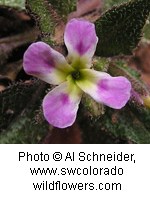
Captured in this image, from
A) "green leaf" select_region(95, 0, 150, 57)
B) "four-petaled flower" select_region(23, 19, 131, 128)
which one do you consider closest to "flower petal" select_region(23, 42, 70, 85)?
"four-petaled flower" select_region(23, 19, 131, 128)

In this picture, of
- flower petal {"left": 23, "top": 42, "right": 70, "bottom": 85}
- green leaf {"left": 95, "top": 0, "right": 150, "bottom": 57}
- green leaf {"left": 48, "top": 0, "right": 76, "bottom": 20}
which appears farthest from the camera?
green leaf {"left": 48, "top": 0, "right": 76, "bottom": 20}

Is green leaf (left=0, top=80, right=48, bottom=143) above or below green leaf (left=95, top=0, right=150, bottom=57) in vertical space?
below

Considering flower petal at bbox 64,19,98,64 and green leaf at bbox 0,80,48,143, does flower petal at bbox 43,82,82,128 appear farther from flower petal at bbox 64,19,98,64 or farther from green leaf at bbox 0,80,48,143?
green leaf at bbox 0,80,48,143

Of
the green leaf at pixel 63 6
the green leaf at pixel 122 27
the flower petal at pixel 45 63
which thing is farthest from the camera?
the green leaf at pixel 63 6

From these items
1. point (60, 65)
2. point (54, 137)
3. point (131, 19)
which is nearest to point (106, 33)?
point (131, 19)

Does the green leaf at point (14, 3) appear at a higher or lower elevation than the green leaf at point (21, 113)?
higher

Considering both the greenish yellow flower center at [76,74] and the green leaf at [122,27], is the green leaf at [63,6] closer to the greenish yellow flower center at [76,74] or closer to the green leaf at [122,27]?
the green leaf at [122,27]

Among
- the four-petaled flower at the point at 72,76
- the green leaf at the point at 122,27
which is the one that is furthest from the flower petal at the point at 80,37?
the green leaf at the point at 122,27
